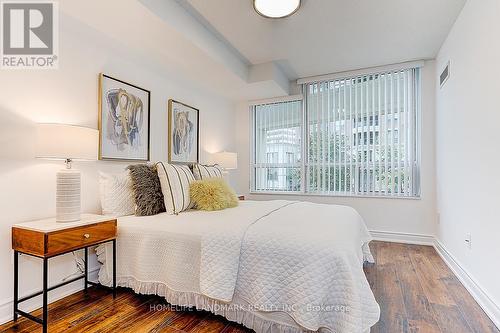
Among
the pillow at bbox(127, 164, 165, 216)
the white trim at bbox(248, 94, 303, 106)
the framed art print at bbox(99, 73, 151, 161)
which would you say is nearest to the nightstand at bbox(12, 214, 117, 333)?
the pillow at bbox(127, 164, 165, 216)

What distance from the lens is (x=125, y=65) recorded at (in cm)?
269

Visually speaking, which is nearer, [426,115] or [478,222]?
[478,222]

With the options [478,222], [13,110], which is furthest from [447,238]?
[13,110]

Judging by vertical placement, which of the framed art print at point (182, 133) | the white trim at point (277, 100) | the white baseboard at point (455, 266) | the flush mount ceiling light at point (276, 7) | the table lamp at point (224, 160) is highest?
the flush mount ceiling light at point (276, 7)

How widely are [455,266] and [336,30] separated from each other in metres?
2.70

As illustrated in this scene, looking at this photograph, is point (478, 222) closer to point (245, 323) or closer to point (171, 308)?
point (245, 323)

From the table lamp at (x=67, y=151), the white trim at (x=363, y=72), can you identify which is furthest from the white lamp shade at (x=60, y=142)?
the white trim at (x=363, y=72)

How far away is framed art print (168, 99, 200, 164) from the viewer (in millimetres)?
3291

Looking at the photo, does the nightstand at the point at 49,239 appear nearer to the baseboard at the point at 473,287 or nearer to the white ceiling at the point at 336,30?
the white ceiling at the point at 336,30

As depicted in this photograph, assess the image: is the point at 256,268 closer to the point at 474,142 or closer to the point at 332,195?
the point at 474,142

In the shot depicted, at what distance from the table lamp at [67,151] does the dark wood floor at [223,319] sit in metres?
0.68

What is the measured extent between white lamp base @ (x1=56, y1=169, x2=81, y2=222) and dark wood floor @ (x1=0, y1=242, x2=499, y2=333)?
26.7 inches

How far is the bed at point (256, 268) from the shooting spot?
139 cm

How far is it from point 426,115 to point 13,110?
4.51 m
